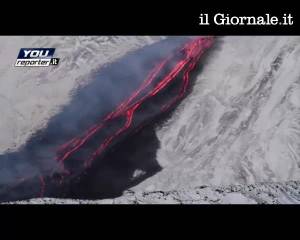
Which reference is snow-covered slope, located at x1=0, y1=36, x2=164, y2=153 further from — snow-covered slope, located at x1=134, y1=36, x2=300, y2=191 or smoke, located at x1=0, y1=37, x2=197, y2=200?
snow-covered slope, located at x1=134, y1=36, x2=300, y2=191

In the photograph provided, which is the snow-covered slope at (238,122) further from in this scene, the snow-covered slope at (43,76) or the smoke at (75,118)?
the snow-covered slope at (43,76)

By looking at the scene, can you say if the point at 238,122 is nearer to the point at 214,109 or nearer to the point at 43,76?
the point at 214,109

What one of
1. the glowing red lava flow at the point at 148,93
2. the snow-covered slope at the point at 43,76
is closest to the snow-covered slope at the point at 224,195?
the glowing red lava flow at the point at 148,93

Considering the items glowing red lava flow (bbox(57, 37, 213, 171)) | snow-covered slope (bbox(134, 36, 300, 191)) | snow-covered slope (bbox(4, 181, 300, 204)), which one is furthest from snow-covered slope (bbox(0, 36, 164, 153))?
snow-covered slope (bbox(4, 181, 300, 204))

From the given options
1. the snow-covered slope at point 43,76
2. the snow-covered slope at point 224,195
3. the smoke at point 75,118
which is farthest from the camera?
the snow-covered slope at point 43,76

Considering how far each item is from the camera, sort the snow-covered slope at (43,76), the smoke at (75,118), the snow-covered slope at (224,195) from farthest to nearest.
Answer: the snow-covered slope at (43,76) < the smoke at (75,118) < the snow-covered slope at (224,195)
